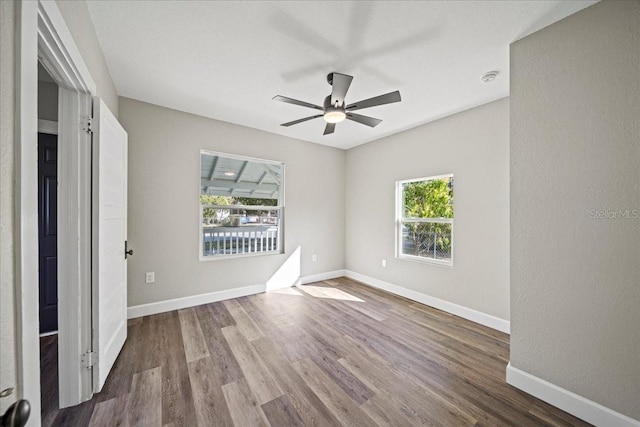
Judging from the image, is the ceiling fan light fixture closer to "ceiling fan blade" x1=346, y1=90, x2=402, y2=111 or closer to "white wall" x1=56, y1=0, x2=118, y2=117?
"ceiling fan blade" x1=346, y1=90, x2=402, y2=111

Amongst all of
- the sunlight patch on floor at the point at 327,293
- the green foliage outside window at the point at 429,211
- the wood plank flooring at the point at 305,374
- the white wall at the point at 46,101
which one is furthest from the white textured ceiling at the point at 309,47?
the sunlight patch on floor at the point at 327,293

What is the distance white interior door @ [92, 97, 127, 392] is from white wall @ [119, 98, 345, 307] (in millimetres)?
704

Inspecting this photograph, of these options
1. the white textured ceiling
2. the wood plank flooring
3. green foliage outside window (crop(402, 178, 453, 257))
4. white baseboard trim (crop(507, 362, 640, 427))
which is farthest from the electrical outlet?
white baseboard trim (crop(507, 362, 640, 427))

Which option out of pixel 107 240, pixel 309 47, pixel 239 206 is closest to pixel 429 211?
pixel 309 47

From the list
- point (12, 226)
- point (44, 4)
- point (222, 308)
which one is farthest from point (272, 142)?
point (12, 226)

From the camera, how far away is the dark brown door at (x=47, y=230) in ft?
8.07

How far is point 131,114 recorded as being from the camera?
9.39 ft

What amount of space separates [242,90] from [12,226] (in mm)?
2314

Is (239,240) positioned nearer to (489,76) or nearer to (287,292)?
(287,292)

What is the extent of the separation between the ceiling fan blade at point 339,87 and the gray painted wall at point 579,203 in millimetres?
1264

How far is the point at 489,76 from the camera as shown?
2.30 meters

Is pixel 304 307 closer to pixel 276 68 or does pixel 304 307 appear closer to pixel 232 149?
pixel 232 149

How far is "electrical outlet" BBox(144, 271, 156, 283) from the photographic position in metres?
2.96

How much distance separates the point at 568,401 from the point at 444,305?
1633mm
